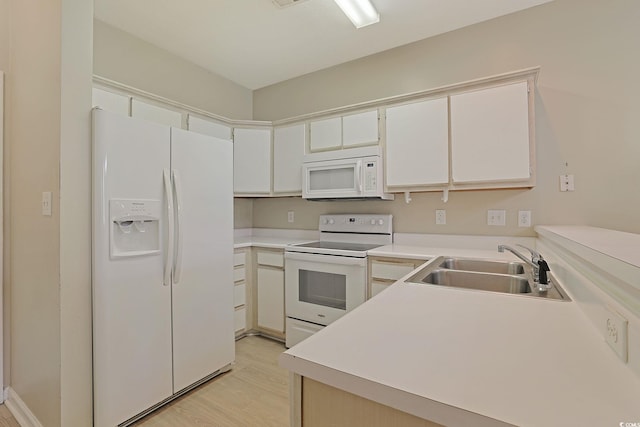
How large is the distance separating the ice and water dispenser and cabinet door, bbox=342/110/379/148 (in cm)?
164

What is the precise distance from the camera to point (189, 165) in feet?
6.66

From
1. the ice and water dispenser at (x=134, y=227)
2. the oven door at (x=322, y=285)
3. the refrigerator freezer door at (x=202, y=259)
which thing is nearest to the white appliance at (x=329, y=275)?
the oven door at (x=322, y=285)

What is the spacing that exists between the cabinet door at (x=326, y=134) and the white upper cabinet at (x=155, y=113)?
1219mm

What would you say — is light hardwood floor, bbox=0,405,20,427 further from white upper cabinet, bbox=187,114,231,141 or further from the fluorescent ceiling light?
the fluorescent ceiling light

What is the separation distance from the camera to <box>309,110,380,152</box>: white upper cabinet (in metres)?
2.63

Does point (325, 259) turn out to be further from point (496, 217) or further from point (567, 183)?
point (567, 183)

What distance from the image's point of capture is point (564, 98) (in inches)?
86.4

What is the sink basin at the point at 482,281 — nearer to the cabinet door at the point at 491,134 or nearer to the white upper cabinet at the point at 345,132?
the cabinet door at the point at 491,134

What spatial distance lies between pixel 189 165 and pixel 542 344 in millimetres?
2008

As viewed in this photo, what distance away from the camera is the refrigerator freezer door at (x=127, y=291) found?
1585 mm

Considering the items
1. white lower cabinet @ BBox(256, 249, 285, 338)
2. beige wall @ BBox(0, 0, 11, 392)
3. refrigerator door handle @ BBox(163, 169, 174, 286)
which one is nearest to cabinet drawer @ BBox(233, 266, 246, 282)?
white lower cabinet @ BBox(256, 249, 285, 338)

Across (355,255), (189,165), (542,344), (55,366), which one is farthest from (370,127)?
(55,366)

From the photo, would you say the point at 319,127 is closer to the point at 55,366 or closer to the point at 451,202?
the point at 451,202

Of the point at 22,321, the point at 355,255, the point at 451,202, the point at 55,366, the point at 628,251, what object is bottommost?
the point at 55,366
